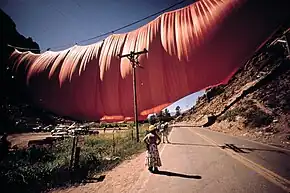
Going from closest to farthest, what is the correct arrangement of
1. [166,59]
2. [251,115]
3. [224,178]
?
[224,178] < [251,115] < [166,59]

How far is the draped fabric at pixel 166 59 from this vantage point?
46.0ft

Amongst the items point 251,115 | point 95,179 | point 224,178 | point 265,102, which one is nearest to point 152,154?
point 95,179

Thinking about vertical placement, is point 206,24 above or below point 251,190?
above

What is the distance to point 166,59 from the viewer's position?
16.5 meters


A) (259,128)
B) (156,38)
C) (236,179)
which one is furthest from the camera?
(156,38)

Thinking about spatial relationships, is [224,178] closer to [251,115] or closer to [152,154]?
[152,154]

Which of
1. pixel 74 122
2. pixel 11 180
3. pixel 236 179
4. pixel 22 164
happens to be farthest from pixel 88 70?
pixel 236 179

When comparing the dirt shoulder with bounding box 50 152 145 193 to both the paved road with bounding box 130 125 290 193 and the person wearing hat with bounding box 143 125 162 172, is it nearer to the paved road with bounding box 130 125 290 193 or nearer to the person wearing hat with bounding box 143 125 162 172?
the paved road with bounding box 130 125 290 193

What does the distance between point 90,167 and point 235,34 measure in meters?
13.8

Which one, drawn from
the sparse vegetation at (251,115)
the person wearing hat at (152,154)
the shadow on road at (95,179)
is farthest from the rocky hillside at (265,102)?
the shadow on road at (95,179)

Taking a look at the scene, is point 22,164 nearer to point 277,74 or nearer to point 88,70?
point 88,70

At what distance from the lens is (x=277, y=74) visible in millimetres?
18141

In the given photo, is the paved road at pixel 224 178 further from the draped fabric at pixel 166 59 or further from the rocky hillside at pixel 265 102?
the draped fabric at pixel 166 59

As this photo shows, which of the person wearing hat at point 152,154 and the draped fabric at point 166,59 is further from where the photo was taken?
the draped fabric at point 166,59
